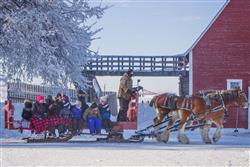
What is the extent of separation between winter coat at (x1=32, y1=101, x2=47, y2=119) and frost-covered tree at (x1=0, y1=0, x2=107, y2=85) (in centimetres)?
294

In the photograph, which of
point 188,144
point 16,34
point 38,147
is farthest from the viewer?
point 16,34

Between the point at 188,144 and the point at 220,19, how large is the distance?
13.1 meters

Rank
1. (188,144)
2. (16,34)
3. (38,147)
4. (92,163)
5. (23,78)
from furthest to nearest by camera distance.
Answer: (23,78), (16,34), (188,144), (38,147), (92,163)

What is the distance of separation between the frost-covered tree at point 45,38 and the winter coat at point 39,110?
294cm

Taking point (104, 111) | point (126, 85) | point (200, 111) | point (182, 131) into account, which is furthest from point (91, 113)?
point (200, 111)

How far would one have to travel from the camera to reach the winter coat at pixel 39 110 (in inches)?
684

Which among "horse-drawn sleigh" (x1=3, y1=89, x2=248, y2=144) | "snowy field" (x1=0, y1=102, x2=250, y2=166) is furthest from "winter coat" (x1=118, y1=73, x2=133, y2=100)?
"snowy field" (x1=0, y1=102, x2=250, y2=166)

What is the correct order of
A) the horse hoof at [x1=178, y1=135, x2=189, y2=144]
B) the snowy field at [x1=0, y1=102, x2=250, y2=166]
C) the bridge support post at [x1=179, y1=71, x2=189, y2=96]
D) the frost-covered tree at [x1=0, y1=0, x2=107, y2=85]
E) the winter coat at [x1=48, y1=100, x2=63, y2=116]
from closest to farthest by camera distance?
the snowy field at [x1=0, y1=102, x2=250, y2=166] < the horse hoof at [x1=178, y1=135, x2=189, y2=144] < the winter coat at [x1=48, y1=100, x2=63, y2=116] < the frost-covered tree at [x1=0, y1=0, x2=107, y2=85] < the bridge support post at [x1=179, y1=71, x2=189, y2=96]

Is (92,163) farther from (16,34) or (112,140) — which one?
(16,34)

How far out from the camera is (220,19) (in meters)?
28.0

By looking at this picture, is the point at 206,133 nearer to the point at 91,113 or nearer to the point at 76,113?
the point at 91,113

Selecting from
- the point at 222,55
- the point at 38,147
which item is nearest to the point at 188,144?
the point at 38,147

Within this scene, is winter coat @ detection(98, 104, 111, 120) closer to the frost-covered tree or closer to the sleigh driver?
the sleigh driver

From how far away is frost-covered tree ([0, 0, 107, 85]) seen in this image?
64.8 ft
